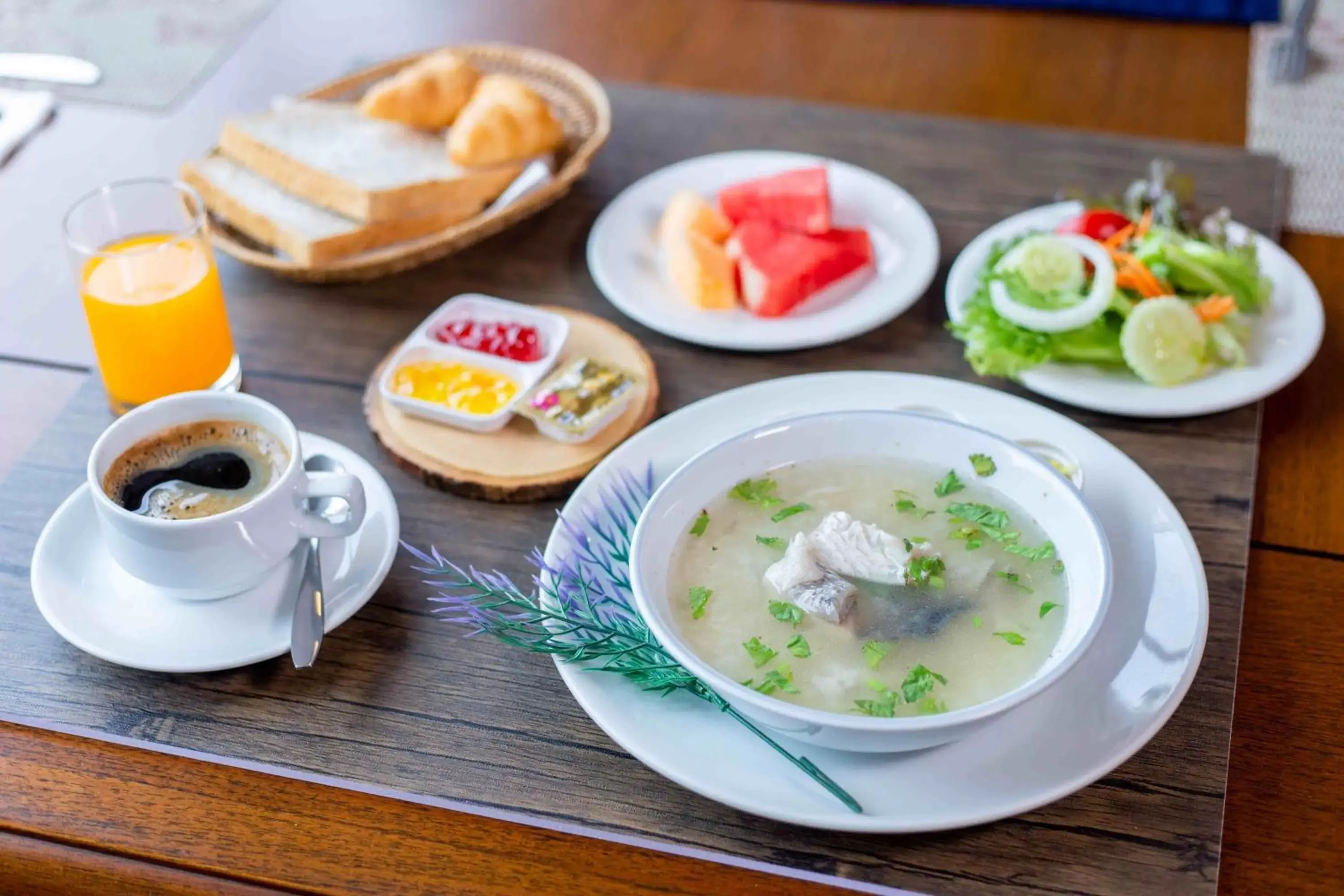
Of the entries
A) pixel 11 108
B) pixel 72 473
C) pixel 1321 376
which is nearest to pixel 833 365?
pixel 1321 376

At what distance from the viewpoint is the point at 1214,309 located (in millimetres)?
1564

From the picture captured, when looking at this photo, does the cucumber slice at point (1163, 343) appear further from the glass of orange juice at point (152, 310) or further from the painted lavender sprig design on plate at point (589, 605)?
the glass of orange juice at point (152, 310)

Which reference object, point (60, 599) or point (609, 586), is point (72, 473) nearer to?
point (60, 599)

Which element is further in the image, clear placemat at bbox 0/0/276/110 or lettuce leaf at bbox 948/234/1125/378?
clear placemat at bbox 0/0/276/110

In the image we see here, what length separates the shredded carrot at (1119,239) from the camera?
170cm

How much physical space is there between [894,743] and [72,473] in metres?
1.00

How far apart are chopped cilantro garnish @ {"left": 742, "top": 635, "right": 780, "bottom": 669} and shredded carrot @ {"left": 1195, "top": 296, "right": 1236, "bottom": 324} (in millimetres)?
790

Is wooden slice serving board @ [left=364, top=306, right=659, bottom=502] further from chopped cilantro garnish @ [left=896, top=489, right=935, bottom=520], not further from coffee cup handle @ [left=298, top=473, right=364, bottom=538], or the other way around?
chopped cilantro garnish @ [left=896, top=489, right=935, bottom=520]

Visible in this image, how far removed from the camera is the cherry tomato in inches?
68.6

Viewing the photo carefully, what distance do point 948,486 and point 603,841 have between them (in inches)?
18.6

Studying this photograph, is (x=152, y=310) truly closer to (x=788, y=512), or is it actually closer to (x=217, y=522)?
(x=217, y=522)

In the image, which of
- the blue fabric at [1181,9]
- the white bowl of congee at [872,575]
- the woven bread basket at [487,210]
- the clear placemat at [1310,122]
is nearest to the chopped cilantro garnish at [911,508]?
the white bowl of congee at [872,575]

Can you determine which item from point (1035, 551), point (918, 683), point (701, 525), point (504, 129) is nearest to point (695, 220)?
point (504, 129)

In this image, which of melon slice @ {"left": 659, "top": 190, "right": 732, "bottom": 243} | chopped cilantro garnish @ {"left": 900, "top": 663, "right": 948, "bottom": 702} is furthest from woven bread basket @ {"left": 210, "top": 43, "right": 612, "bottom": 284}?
chopped cilantro garnish @ {"left": 900, "top": 663, "right": 948, "bottom": 702}
